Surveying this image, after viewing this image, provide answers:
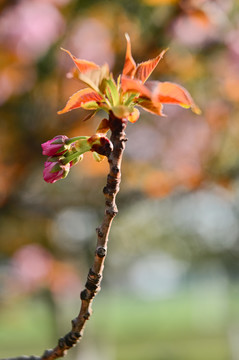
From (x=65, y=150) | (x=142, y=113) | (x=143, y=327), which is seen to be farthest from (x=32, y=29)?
(x=143, y=327)

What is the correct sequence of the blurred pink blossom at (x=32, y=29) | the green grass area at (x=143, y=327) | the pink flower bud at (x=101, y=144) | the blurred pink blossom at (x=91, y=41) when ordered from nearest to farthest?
the pink flower bud at (x=101, y=144) < the blurred pink blossom at (x=32, y=29) < the blurred pink blossom at (x=91, y=41) < the green grass area at (x=143, y=327)

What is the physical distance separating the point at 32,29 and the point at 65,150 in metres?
2.18

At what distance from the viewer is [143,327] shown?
23109 mm

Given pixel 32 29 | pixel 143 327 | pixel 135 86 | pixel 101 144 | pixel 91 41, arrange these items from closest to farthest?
1. pixel 135 86
2. pixel 101 144
3. pixel 32 29
4. pixel 91 41
5. pixel 143 327

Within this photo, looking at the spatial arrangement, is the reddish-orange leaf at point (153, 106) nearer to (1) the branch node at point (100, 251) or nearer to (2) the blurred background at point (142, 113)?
(1) the branch node at point (100, 251)

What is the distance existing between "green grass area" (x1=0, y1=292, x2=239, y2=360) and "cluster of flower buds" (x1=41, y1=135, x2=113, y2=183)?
432 centimetres

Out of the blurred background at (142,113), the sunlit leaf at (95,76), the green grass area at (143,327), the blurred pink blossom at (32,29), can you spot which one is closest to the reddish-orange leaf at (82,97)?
the sunlit leaf at (95,76)

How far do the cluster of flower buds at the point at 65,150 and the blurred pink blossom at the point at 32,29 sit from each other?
2011mm

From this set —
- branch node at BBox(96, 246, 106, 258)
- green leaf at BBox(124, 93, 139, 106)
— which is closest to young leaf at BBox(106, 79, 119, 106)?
green leaf at BBox(124, 93, 139, 106)

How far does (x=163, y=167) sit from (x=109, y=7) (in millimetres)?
961

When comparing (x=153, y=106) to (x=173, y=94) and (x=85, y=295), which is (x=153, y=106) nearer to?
(x=173, y=94)

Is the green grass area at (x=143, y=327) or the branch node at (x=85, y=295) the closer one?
the branch node at (x=85, y=295)

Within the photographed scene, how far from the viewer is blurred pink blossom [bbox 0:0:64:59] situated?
266 centimetres

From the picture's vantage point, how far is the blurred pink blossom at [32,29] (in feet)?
8.71
